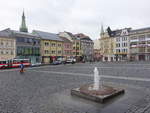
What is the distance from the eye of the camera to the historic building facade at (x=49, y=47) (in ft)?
170

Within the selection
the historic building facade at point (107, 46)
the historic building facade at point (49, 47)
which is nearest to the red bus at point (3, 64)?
the historic building facade at point (49, 47)

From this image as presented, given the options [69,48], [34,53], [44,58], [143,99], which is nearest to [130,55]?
[69,48]

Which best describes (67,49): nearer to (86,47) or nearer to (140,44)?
(86,47)

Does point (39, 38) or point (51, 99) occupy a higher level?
point (39, 38)

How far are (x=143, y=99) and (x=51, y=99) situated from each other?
16.3 ft

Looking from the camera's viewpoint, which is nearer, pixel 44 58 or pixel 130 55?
pixel 44 58

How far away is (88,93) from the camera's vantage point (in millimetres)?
7105

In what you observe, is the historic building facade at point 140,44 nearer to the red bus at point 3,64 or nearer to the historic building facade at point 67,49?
the historic building facade at point 67,49

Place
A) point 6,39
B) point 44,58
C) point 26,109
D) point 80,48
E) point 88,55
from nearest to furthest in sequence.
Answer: point 26,109 < point 6,39 < point 44,58 < point 80,48 < point 88,55

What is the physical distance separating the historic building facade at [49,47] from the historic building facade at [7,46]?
11.3 m

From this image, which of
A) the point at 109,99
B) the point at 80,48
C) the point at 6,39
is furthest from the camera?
the point at 80,48

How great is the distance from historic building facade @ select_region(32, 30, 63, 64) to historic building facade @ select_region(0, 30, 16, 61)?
1128 cm

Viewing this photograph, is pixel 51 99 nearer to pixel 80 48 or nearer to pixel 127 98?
pixel 127 98

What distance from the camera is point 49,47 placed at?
53938 millimetres
